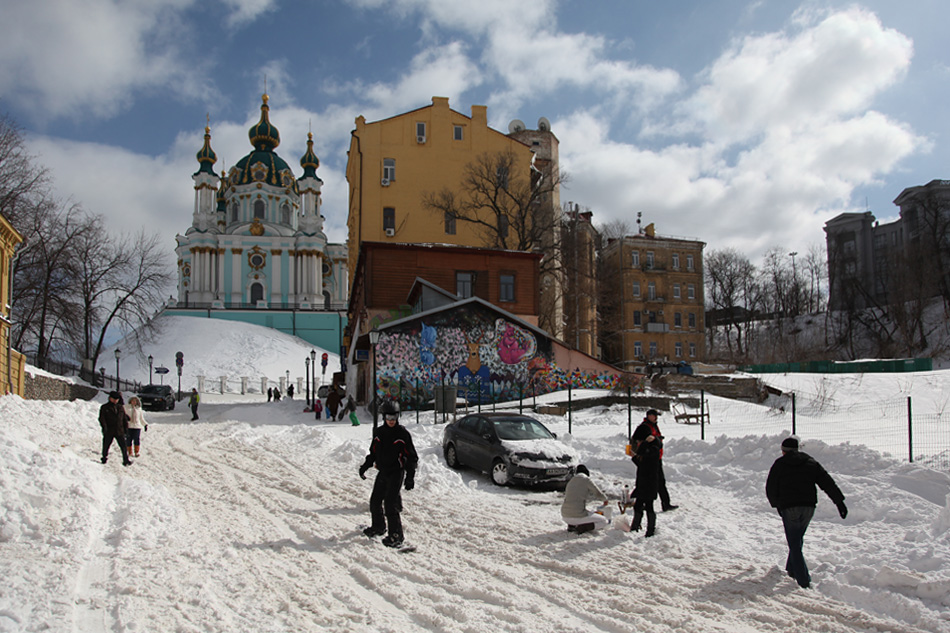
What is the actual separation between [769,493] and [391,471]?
408cm

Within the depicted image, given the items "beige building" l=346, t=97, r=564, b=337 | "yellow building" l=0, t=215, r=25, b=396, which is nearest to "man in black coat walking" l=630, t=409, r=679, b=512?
"yellow building" l=0, t=215, r=25, b=396

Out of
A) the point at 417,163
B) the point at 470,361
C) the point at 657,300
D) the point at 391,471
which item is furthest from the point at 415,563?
the point at 657,300

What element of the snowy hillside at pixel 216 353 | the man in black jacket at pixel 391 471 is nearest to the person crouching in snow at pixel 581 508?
the man in black jacket at pixel 391 471

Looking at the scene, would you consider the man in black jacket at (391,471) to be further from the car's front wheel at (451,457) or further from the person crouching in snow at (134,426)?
the person crouching in snow at (134,426)

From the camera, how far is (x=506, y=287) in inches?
1422

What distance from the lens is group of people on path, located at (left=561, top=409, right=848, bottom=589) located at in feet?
22.4

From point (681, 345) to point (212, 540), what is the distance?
59.1 meters

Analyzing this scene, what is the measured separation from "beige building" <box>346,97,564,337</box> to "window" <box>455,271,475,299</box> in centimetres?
1149

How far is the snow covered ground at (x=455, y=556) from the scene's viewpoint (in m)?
5.68

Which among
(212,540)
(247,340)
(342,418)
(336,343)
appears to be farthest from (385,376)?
(336,343)

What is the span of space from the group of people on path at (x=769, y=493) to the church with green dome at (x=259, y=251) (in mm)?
72801

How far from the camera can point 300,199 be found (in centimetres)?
9662

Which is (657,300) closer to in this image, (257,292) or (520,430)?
(257,292)

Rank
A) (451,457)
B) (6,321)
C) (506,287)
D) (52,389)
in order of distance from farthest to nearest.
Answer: (506,287)
(52,389)
(6,321)
(451,457)
